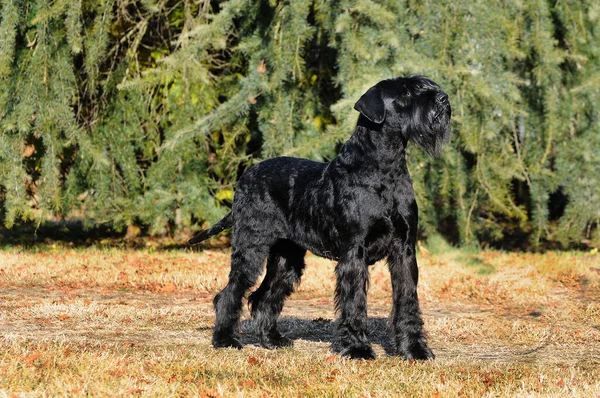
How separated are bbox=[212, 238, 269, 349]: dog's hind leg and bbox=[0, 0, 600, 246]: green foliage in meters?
2.53

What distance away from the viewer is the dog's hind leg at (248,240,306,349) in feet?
19.8

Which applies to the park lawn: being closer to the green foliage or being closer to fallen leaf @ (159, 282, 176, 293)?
fallen leaf @ (159, 282, 176, 293)

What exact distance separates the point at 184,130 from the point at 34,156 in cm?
249

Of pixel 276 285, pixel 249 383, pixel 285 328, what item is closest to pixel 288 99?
pixel 285 328

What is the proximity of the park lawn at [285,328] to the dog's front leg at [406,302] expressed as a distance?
0.16 metres

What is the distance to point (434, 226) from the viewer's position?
10.1 meters

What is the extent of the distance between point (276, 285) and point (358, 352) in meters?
1.09

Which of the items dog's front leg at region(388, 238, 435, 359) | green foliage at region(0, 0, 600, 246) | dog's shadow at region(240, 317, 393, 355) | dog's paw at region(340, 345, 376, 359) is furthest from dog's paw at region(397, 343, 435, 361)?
green foliage at region(0, 0, 600, 246)

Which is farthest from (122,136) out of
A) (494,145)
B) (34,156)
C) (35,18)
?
(494,145)

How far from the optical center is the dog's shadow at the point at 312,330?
634 cm

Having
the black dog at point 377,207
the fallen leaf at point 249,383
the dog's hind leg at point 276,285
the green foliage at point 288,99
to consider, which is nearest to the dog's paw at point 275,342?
the dog's hind leg at point 276,285

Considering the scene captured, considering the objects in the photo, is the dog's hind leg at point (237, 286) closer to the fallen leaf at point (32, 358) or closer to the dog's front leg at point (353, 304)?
the dog's front leg at point (353, 304)

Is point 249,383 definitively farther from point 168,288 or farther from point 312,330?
point 168,288

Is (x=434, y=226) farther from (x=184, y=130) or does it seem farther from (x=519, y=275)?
(x=184, y=130)
